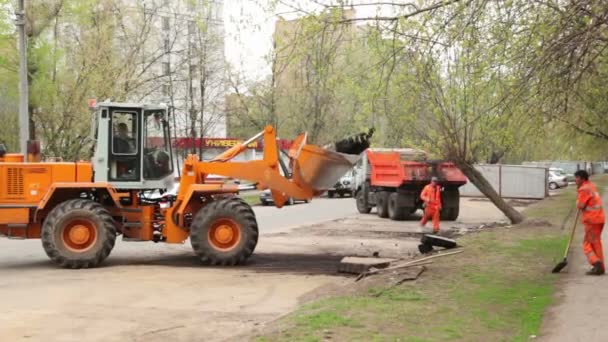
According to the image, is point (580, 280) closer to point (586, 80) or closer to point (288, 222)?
point (586, 80)

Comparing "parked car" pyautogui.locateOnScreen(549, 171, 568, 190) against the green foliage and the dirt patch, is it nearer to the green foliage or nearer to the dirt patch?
the dirt patch

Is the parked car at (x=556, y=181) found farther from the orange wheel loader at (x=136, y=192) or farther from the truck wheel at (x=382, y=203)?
the orange wheel loader at (x=136, y=192)

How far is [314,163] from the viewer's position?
46.2ft

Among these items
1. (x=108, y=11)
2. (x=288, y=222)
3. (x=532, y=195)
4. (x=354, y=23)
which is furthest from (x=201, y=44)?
(x=354, y=23)

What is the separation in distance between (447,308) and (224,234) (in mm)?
5848

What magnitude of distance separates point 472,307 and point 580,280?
3.31 meters

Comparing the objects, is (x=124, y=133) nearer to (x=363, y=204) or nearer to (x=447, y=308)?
(x=447, y=308)

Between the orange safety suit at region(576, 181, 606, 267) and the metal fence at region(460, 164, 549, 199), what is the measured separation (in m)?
32.3

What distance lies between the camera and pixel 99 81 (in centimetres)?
2664

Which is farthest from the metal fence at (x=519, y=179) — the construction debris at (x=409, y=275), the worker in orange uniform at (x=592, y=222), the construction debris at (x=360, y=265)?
the construction debris at (x=409, y=275)

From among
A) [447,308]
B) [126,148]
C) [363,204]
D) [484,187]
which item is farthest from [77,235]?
[363,204]

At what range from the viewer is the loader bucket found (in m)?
14.0

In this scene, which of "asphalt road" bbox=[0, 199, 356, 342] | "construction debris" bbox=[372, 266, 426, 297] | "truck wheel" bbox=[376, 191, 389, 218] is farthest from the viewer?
"truck wheel" bbox=[376, 191, 389, 218]

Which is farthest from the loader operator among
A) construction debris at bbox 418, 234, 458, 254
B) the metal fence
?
the metal fence
